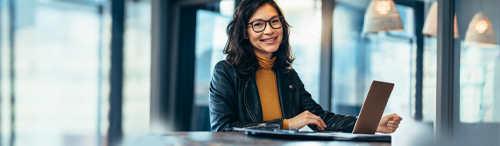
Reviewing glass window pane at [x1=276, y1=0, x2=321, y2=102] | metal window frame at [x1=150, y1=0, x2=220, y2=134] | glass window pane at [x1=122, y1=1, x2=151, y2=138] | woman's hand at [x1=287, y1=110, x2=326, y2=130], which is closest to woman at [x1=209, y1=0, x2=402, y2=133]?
woman's hand at [x1=287, y1=110, x2=326, y2=130]

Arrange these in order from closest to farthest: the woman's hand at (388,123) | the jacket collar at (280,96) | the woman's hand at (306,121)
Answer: the woman's hand at (306,121) < the woman's hand at (388,123) < the jacket collar at (280,96)

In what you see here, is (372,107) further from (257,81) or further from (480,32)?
(480,32)

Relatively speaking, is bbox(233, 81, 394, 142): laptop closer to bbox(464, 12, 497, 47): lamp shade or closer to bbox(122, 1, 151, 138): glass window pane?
bbox(464, 12, 497, 47): lamp shade

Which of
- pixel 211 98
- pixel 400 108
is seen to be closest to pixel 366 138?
pixel 211 98

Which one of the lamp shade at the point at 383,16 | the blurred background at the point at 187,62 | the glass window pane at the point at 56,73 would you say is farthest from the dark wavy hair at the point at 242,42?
the glass window pane at the point at 56,73

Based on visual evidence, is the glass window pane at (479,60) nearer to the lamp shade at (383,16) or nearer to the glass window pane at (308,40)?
the lamp shade at (383,16)

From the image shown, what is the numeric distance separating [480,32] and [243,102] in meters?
2.09

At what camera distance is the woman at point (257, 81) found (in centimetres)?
138

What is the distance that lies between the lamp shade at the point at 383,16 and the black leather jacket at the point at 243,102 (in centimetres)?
141

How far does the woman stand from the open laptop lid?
23cm

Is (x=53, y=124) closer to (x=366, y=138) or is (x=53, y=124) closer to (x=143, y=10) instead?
(x=143, y=10)

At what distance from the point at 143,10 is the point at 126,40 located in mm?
398

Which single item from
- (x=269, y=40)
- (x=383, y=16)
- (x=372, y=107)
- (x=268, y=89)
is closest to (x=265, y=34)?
(x=269, y=40)

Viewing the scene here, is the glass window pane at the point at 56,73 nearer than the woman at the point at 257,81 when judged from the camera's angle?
No
